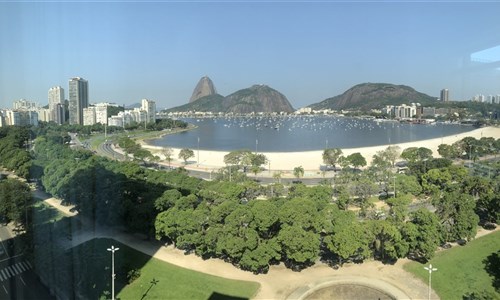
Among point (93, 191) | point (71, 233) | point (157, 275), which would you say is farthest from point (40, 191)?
point (157, 275)

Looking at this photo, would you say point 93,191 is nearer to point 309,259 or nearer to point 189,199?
point 189,199

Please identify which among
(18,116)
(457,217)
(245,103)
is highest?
(245,103)

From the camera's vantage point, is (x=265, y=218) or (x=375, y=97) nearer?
(x=265, y=218)

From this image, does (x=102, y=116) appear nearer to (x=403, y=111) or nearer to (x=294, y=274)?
(x=294, y=274)

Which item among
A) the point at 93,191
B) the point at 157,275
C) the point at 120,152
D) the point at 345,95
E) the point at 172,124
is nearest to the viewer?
the point at 157,275

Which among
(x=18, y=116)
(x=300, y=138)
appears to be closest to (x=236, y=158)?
(x=18, y=116)

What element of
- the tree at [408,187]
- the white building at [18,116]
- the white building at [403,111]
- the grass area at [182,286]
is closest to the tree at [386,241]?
the grass area at [182,286]

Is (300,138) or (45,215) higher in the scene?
(45,215)

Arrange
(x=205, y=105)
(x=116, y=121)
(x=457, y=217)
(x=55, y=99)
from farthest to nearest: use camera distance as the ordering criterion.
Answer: (x=205, y=105), (x=116, y=121), (x=55, y=99), (x=457, y=217)
